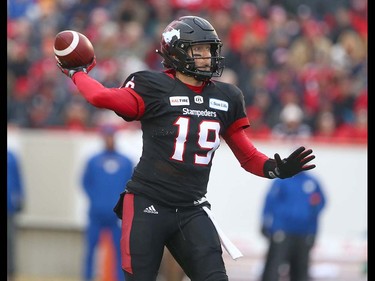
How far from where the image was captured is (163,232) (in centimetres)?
566

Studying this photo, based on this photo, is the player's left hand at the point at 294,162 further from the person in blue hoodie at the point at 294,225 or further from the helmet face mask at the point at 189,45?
the person in blue hoodie at the point at 294,225

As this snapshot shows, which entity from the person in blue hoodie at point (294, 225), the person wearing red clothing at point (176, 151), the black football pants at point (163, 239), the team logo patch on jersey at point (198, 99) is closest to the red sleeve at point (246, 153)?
the person wearing red clothing at point (176, 151)

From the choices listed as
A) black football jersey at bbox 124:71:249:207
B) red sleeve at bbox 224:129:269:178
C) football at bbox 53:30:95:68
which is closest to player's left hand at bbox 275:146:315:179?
red sleeve at bbox 224:129:269:178

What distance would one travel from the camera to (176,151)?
5.66 m

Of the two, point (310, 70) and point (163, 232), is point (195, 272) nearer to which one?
point (163, 232)

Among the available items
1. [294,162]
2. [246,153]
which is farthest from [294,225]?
[294,162]

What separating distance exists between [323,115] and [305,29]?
2.06m

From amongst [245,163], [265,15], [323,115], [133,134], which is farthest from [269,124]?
[245,163]

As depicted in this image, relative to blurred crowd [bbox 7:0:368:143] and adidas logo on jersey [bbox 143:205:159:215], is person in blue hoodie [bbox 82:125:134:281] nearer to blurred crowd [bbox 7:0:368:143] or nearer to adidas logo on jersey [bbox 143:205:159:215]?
blurred crowd [bbox 7:0:368:143]

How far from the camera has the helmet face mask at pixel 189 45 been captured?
5715mm

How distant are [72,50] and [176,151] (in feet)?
2.57

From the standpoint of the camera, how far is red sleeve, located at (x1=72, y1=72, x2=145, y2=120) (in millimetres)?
5516

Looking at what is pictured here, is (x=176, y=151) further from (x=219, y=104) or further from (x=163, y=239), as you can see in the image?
(x=163, y=239)

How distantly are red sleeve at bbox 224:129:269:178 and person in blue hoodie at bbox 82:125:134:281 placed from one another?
493cm
